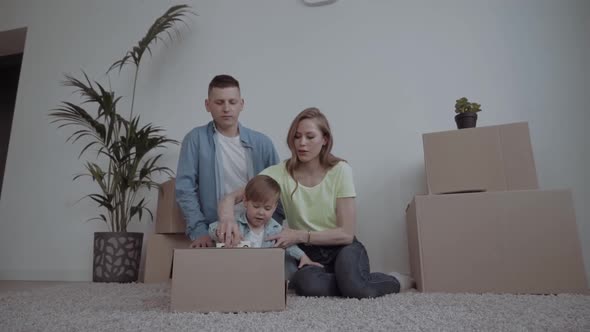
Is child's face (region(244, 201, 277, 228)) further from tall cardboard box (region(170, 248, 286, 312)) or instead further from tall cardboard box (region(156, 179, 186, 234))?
tall cardboard box (region(156, 179, 186, 234))

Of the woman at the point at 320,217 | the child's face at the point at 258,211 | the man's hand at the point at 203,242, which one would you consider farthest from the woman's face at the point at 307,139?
the man's hand at the point at 203,242

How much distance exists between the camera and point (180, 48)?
8.50 feet

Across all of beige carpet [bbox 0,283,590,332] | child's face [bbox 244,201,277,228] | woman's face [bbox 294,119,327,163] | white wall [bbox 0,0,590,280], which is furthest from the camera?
white wall [bbox 0,0,590,280]

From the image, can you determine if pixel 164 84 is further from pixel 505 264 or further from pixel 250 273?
pixel 505 264

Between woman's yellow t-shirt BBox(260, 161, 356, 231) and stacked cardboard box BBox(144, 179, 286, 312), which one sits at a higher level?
woman's yellow t-shirt BBox(260, 161, 356, 231)

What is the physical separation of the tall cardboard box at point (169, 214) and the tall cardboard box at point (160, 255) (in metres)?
0.05

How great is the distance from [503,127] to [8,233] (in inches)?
118

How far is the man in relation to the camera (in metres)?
1.74

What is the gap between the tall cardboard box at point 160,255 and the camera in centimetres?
208

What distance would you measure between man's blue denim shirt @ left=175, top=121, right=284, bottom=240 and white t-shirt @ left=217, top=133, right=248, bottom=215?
2cm

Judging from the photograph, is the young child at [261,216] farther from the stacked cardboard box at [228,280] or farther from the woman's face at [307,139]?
the stacked cardboard box at [228,280]

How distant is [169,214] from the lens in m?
2.08

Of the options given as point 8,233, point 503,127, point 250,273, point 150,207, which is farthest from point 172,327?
point 8,233

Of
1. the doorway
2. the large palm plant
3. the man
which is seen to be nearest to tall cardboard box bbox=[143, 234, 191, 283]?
the large palm plant
